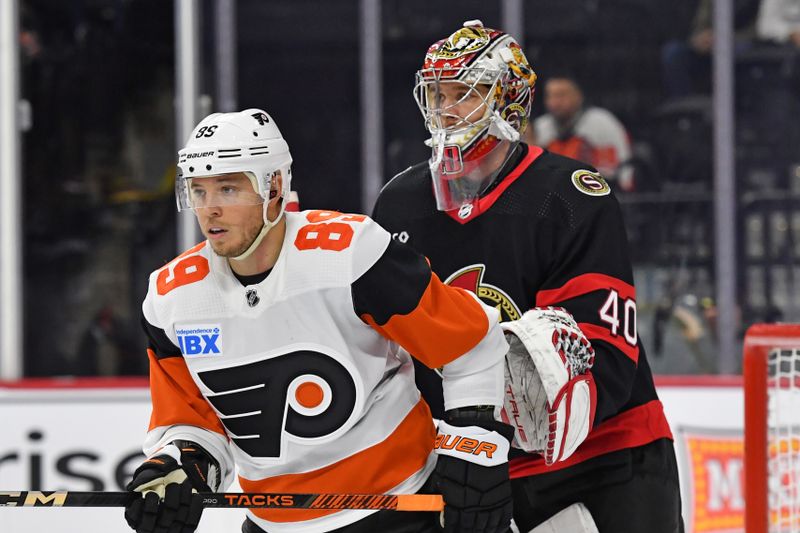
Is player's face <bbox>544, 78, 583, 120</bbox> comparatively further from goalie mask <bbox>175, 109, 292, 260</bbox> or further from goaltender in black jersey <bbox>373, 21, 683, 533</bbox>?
goalie mask <bbox>175, 109, 292, 260</bbox>

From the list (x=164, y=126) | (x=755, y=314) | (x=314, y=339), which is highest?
(x=164, y=126)

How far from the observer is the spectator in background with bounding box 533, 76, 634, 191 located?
199 inches

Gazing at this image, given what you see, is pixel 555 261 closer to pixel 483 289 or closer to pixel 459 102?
pixel 483 289

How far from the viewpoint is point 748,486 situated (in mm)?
2494

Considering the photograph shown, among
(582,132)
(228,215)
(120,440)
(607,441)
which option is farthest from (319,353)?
(582,132)

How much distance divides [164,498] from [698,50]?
11.5 feet

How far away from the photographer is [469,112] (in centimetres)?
237

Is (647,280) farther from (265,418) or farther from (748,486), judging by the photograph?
(265,418)

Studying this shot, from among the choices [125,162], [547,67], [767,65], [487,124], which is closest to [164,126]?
[125,162]

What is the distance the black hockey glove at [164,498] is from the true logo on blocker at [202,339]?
6.6 inches

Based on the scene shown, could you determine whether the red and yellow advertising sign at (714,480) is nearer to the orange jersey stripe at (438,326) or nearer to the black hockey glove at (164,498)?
the orange jersey stripe at (438,326)

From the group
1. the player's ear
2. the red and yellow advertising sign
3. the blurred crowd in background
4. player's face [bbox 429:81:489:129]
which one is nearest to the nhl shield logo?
the player's ear

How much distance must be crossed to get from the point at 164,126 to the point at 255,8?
56 cm

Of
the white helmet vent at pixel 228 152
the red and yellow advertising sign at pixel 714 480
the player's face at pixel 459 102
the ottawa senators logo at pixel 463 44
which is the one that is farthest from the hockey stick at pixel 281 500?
the red and yellow advertising sign at pixel 714 480
